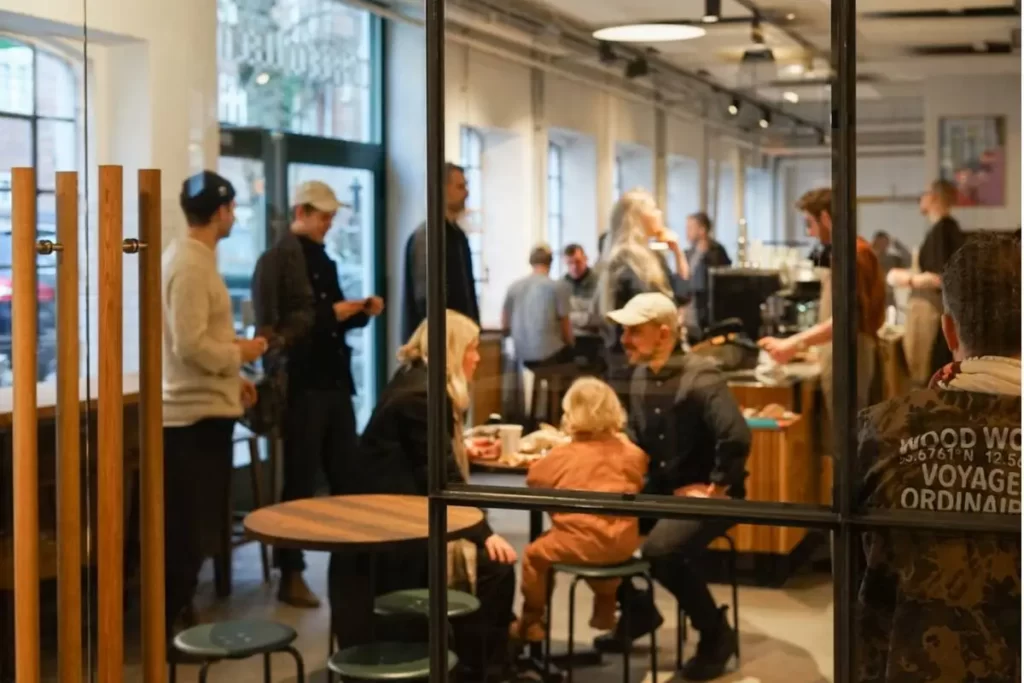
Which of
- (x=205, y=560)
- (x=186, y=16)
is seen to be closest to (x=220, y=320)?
(x=205, y=560)

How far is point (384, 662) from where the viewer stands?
269cm

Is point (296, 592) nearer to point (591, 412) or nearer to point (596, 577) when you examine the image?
point (596, 577)

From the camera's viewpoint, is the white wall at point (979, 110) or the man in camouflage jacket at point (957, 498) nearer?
the man in camouflage jacket at point (957, 498)

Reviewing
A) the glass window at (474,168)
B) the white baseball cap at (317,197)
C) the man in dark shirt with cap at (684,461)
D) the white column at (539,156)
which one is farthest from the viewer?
the white column at (539,156)

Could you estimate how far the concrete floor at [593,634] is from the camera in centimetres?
283

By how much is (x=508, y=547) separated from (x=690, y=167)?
8.18ft

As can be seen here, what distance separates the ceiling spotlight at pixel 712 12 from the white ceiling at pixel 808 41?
0.10 feet

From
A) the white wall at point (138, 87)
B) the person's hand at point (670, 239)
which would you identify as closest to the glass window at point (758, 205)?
the person's hand at point (670, 239)

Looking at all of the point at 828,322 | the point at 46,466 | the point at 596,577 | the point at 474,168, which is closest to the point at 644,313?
the point at 828,322

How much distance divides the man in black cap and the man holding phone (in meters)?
0.36

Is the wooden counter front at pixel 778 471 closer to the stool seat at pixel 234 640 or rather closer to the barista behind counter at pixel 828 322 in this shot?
the barista behind counter at pixel 828 322

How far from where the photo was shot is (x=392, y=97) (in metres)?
5.30

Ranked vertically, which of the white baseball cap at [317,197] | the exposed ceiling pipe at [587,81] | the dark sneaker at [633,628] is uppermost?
the exposed ceiling pipe at [587,81]

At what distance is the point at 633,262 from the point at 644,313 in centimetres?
74
